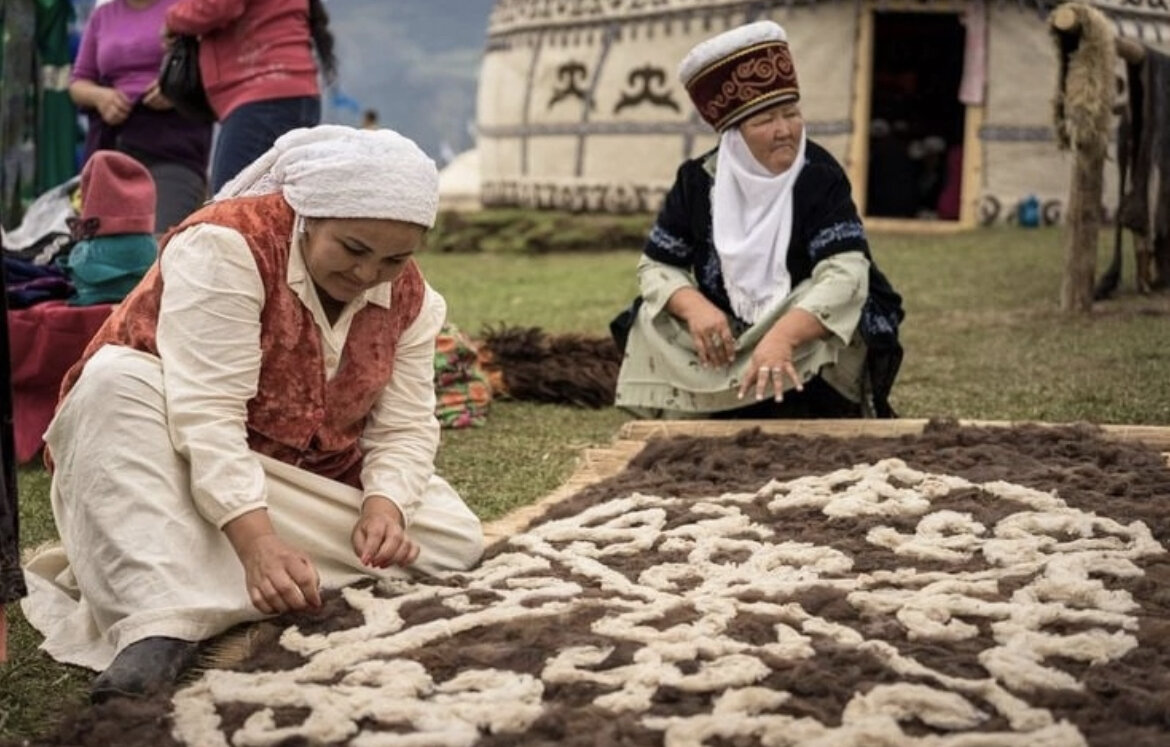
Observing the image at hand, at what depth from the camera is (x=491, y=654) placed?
2.15 metres

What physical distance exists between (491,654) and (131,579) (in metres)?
0.53

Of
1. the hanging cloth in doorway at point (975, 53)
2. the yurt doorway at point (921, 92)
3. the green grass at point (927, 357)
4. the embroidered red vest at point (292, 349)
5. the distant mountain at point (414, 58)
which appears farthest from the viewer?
the distant mountain at point (414, 58)

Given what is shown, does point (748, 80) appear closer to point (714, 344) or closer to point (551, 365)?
point (714, 344)

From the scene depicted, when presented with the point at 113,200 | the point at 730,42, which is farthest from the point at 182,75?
the point at 730,42

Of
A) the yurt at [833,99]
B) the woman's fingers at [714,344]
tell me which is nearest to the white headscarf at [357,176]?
the woman's fingers at [714,344]

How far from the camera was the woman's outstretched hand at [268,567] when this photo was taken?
225 cm

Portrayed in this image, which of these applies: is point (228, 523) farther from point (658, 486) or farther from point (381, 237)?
point (658, 486)

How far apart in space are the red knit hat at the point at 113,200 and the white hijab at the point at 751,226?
139 centimetres

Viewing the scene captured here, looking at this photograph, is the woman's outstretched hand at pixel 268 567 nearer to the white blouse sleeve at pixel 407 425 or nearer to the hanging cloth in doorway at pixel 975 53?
the white blouse sleeve at pixel 407 425

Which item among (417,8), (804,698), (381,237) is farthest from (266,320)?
(417,8)

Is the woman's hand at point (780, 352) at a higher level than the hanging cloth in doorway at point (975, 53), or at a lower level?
lower

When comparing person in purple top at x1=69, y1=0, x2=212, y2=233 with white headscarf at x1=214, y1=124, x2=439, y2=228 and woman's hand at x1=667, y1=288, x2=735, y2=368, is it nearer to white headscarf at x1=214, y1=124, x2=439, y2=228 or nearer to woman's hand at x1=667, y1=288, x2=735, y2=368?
woman's hand at x1=667, y1=288, x2=735, y2=368

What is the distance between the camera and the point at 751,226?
384 cm

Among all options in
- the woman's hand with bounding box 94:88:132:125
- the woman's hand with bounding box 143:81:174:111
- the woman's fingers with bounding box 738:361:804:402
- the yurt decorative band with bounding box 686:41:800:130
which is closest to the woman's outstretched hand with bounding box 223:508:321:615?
the woman's fingers with bounding box 738:361:804:402
